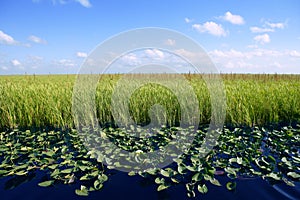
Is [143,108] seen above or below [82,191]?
above

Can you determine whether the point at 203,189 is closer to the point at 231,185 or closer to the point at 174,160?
the point at 231,185

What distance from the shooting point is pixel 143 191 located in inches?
76.0

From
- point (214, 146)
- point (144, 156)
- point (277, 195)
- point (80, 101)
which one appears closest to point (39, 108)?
point (80, 101)

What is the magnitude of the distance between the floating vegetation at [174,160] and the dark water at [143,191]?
6cm

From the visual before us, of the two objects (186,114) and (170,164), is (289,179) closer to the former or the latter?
(170,164)

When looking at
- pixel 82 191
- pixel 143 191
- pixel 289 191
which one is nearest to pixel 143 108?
pixel 143 191

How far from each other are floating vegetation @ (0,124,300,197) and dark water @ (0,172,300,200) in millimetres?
58

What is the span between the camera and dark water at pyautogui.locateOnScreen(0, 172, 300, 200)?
1.84 metres

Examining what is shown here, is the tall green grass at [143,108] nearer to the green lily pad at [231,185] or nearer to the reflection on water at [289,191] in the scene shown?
the reflection on water at [289,191]

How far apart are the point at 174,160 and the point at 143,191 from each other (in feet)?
1.80

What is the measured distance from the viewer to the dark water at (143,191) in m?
1.84

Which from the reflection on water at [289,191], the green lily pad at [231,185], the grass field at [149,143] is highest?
the grass field at [149,143]

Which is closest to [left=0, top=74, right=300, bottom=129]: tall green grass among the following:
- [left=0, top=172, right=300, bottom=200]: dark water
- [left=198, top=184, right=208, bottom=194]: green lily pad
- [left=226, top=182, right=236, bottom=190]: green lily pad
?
[left=0, top=172, right=300, bottom=200]: dark water

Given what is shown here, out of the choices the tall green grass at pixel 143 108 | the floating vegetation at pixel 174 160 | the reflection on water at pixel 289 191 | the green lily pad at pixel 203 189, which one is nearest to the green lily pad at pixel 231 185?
the floating vegetation at pixel 174 160
